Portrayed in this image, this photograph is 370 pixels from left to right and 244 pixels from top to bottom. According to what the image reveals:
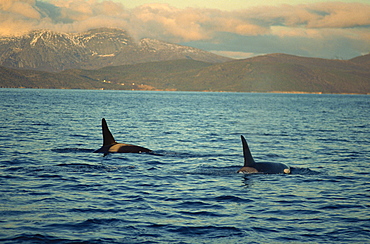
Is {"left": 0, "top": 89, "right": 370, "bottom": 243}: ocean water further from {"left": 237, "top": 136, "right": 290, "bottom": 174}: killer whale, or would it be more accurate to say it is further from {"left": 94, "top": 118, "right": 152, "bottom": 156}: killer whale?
{"left": 94, "top": 118, "right": 152, "bottom": 156}: killer whale

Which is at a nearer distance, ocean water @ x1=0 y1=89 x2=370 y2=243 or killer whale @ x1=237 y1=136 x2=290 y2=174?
ocean water @ x1=0 y1=89 x2=370 y2=243

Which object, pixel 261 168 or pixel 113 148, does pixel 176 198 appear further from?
pixel 113 148

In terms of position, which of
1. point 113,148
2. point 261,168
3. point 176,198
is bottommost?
point 176,198

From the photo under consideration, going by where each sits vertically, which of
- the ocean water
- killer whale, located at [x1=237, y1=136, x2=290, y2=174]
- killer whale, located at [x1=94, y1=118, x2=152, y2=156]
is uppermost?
killer whale, located at [x1=94, y1=118, x2=152, y2=156]

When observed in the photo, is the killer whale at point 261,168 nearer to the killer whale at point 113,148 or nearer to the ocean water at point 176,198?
the ocean water at point 176,198

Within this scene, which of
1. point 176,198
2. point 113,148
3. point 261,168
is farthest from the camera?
point 113,148

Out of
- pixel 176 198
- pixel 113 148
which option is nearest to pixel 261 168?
pixel 176 198

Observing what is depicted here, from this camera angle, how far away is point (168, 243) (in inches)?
446

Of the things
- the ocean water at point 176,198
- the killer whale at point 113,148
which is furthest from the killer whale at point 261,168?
the killer whale at point 113,148

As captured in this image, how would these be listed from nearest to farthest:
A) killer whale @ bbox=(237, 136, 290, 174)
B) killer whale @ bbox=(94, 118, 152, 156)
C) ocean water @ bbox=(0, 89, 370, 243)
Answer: ocean water @ bbox=(0, 89, 370, 243) < killer whale @ bbox=(237, 136, 290, 174) < killer whale @ bbox=(94, 118, 152, 156)

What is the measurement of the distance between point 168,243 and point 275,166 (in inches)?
465

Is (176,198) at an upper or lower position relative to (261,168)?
lower

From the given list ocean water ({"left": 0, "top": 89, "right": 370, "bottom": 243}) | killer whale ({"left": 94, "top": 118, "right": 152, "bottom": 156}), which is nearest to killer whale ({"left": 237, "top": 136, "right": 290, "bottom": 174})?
ocean water ({"left": 0, "top": 89, "right": 370, "bottom": 243})

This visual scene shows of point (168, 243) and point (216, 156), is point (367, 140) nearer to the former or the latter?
point (216, 156)
